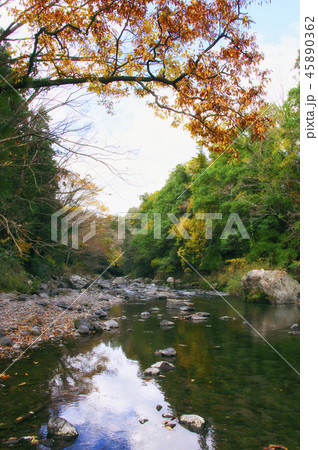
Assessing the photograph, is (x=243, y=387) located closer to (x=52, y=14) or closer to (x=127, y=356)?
(x=127, y=356)

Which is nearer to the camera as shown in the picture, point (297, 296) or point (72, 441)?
point (72, 441)

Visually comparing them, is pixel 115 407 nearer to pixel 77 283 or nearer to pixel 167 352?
pixel 167 352

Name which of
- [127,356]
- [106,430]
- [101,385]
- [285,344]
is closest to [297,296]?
[285,344]

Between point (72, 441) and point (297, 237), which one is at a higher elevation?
point (297, 237)

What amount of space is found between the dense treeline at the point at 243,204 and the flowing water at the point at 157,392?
7.47 m

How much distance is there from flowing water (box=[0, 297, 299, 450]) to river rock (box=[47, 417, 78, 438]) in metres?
0.07

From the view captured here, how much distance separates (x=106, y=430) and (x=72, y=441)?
0.34m

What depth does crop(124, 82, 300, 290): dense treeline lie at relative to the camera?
16219 mm

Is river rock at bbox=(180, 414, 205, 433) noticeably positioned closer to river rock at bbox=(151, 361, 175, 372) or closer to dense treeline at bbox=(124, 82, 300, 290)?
river rock at bbox=(151, 361, 175, 372)

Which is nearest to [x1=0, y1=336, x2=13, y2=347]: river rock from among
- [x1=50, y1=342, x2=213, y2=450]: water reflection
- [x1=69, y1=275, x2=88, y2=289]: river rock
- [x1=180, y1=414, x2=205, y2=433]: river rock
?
[x1=50, y1=342, x2=213, y2=450]: water reflection

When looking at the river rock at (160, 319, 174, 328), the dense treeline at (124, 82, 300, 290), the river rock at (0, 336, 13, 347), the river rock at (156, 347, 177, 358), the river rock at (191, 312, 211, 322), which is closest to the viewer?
the river rock at (156, 347, 177, 358)

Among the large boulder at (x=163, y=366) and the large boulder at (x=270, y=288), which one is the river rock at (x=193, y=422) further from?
the large boulder at (x=270, y=288)

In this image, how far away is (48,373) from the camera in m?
4.39

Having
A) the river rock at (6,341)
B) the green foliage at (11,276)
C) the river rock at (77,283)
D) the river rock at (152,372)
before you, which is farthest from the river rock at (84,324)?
the river rock at (77,283)
